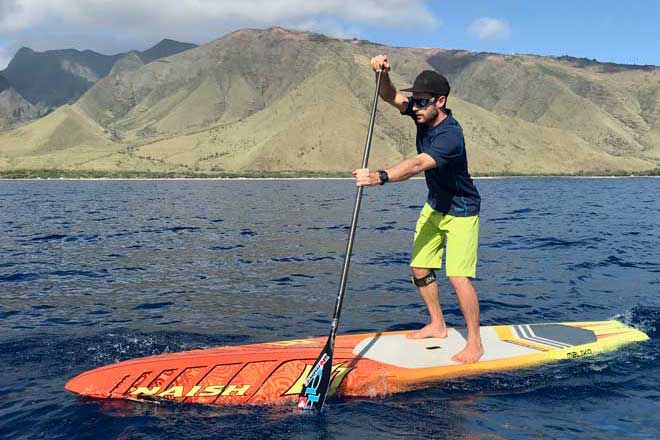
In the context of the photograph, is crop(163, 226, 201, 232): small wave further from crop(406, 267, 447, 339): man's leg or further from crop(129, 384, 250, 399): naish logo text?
crop(129, 384, 250, 399): naish logo text

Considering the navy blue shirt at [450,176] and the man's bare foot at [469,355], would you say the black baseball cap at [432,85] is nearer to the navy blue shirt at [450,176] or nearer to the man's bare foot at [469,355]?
the navy blue shirt at [450,176]

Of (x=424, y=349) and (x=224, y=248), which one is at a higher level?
(x=424, y=349)

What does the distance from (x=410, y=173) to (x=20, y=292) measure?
36.5 feet

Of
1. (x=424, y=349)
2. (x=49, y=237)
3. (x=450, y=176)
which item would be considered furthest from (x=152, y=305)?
(x=49, y=237)

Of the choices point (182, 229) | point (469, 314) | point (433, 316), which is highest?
point (469, 314)

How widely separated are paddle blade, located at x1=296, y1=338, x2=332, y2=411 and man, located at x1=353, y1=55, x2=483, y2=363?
2080 millimetres

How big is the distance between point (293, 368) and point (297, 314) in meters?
4.59

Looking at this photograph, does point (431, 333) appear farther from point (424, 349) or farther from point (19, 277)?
point (19, 277)

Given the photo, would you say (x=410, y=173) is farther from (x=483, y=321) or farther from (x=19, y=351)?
(x=19, y=351)

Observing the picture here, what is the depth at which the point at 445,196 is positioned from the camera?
8.67 m

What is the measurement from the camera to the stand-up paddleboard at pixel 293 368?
7426mm

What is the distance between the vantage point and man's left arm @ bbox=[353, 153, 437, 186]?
23.5 feet

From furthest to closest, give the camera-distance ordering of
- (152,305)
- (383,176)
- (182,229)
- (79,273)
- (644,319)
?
(182,229)
(79,273)
(152,305)
(644,319)
(383,176)

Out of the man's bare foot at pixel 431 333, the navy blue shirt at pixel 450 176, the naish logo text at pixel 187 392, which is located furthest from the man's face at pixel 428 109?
the naish logo text at pixel 187 392
